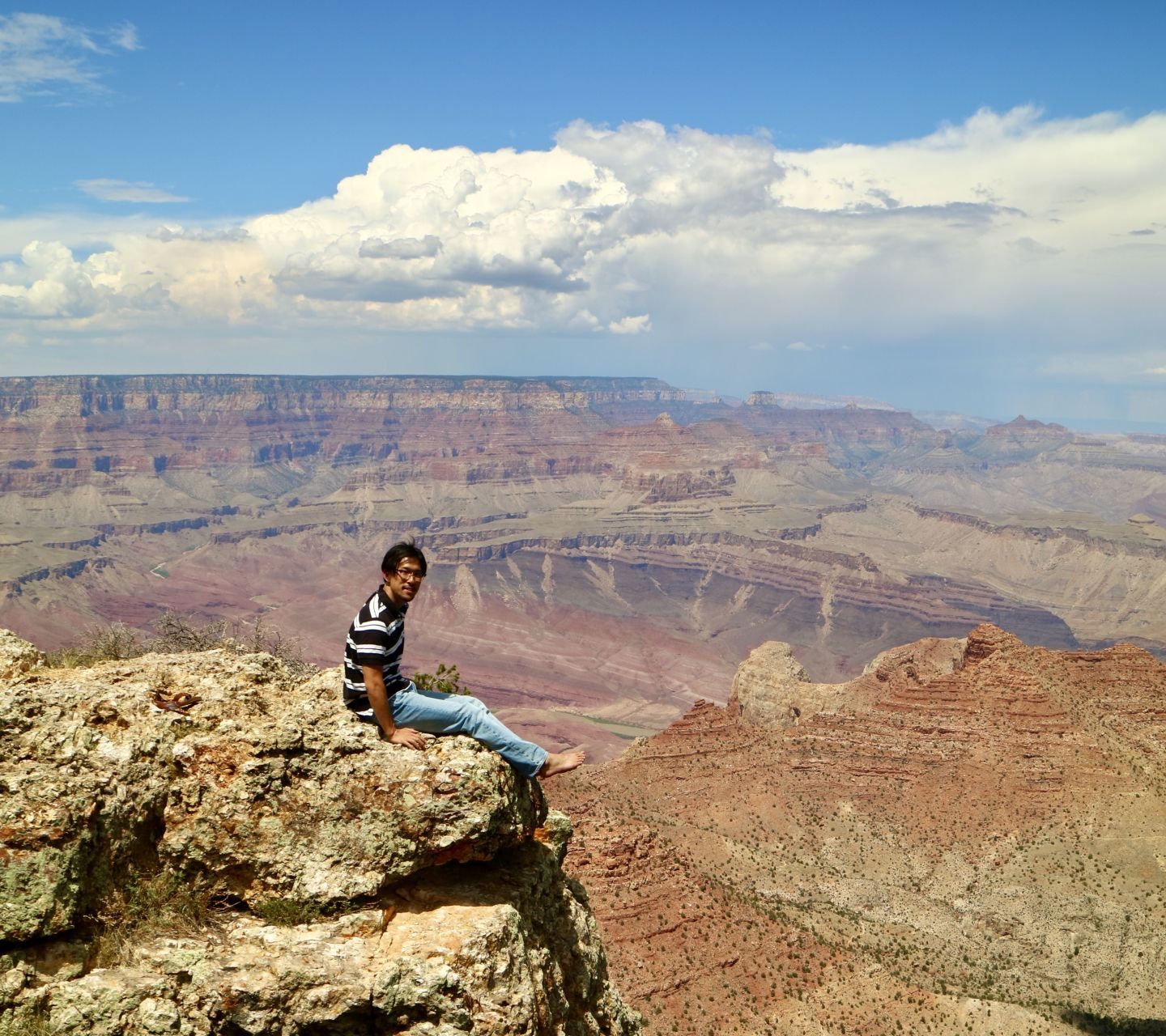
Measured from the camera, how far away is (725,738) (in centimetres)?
6431

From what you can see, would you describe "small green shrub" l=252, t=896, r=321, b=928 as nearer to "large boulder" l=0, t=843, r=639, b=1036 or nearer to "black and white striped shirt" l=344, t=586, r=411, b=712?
"large boulder" l=0, t=843, r=639, b=1036

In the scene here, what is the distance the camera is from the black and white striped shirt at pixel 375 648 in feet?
35.5

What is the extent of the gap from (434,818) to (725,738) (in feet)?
186

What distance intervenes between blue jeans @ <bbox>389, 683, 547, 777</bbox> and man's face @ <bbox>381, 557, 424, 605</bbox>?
1087 mm

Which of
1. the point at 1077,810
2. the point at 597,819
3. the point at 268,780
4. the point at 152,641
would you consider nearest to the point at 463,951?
the point at 268,780

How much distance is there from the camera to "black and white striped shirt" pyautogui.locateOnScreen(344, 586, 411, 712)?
1081 centimetres

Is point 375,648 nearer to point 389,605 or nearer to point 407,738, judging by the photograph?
point 389,605

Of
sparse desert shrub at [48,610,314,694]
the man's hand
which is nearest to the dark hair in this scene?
the man's hand

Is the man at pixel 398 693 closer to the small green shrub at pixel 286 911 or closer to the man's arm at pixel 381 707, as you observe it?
the man's arm at pixel 381 707

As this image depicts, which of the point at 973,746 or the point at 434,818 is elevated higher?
the point at 434,818

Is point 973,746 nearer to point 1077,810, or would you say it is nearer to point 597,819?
point 1077,810

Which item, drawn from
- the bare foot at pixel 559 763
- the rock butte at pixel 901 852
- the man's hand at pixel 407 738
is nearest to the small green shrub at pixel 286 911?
the man's hand at pixel 407 738

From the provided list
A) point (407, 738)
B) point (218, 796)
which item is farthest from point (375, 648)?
point (218, 796)

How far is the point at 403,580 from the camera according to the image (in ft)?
37.4
